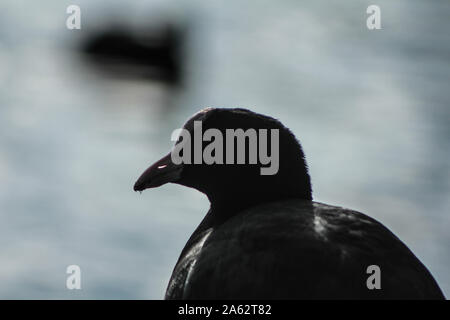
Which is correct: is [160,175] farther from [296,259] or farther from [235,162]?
[296,259]

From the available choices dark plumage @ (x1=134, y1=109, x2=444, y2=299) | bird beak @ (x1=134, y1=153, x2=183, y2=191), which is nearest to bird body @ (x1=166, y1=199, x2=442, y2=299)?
dark plumage @ (x1=134, y1=109, x2=444, y2=299)

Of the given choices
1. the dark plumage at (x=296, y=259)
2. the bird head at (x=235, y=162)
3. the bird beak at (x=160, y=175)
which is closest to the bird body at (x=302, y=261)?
the dark plumage at (x=296, y=259)

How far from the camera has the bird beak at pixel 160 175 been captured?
→ 28.5 ft

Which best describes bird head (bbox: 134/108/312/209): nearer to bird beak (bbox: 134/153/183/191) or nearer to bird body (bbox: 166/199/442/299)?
bird beak (bbox: 134/153/183/191)

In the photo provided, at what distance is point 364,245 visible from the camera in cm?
641

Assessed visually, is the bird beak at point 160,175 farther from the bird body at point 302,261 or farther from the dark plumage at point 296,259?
the bird body at point 302,261

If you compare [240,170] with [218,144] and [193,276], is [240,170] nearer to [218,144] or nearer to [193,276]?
[218,144]

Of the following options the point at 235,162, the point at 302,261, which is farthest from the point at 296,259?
the point at 235,162

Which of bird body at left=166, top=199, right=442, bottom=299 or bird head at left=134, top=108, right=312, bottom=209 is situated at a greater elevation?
bird head at left=134, top=108, right=312, bottom=209

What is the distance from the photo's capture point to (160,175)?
8711mm

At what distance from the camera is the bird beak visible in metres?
8.67

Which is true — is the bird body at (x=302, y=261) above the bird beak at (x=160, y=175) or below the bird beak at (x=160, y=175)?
below
